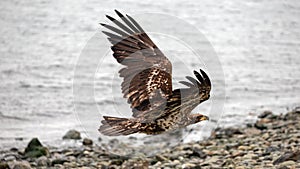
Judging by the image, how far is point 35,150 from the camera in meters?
7.82

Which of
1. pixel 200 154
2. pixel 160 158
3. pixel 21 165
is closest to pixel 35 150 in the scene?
pixel 21 165

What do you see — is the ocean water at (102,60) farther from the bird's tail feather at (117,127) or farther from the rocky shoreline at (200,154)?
the bird's tail feather at (117,127)

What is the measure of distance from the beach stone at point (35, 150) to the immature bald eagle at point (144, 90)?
274 cm

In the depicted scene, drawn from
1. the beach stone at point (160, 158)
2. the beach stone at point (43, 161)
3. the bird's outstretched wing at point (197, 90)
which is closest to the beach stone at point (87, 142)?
the beach stone at point (43, 161)

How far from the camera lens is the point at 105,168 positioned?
714 cm

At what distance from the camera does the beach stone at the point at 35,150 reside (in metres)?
7.69

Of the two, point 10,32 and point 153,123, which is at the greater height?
point 10,32

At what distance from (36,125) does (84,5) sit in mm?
11726

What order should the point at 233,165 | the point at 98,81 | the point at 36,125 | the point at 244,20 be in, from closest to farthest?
1. the point at 233,165
2. the point at 36,125
3. the point at 98,81
4. the point at 244,20

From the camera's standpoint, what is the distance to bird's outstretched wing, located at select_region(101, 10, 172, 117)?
203 inches

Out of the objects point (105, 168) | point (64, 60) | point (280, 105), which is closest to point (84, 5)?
point (64, 60)

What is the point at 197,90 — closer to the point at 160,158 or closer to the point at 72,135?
the point at 160,158

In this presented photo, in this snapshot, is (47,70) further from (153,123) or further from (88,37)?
(153,123)

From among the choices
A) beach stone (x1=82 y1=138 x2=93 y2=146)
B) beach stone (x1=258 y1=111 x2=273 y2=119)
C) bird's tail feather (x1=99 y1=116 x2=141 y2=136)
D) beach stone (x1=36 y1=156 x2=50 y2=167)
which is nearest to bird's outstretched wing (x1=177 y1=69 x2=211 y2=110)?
bird's tail feather (x1=99 y1=116 x2=141 y2=136)
